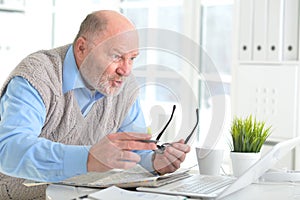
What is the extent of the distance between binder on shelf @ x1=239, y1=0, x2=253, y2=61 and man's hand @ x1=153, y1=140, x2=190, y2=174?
5.65 feet

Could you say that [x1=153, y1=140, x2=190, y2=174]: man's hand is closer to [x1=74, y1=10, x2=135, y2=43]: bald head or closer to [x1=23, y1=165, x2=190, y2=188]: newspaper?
[x1=23, y1=165, x2=190, y2=188]: newspaper

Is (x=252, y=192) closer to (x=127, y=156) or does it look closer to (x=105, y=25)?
(x=127, y=156)

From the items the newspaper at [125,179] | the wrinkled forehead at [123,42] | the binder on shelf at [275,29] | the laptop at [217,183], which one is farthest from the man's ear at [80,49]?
the binder on shelf at [275,29]

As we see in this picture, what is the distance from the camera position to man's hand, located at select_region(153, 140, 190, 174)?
60.0 inches

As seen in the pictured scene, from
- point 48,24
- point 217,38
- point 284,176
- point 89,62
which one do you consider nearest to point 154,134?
point 89,62

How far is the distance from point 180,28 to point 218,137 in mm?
2496

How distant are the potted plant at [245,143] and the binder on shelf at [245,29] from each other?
4.94ft

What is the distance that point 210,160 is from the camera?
65.9 inches

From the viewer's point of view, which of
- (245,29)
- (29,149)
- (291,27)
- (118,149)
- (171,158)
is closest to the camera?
(118,149)

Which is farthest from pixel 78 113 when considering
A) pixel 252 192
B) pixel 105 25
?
pixel 252 192

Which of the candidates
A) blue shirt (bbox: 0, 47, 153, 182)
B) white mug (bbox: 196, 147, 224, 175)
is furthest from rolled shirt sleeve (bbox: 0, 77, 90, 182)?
white mug (bbox: 196, 147, 224, 175)

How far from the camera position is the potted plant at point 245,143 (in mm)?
1665

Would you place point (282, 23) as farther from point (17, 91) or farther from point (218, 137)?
point (17, 91)

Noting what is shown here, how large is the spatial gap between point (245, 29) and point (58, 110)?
5.79 ft
